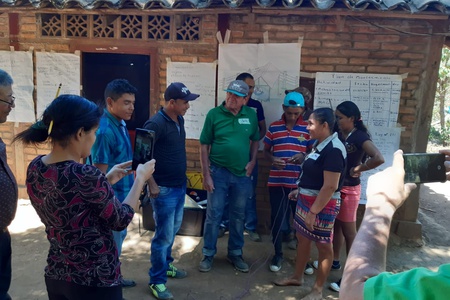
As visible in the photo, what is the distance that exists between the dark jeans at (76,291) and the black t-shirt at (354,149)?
269cm

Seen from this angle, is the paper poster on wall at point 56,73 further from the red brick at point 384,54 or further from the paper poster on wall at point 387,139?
the paper poster on wall at point 387,139

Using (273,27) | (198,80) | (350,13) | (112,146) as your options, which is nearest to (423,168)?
(112,146)

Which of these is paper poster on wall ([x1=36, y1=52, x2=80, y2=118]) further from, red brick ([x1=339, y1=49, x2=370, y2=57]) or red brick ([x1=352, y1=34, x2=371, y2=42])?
red brick ([x1=352, y1=34, x2=371, y2=42])

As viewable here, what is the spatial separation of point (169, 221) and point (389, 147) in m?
3.03

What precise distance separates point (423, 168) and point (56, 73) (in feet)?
18.0

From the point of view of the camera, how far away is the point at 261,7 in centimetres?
464

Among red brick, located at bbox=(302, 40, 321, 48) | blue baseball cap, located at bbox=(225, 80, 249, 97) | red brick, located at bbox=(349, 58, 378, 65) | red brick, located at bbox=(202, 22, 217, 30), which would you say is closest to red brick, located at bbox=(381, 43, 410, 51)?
red brick, located at bbox=(349, 58, 378, 65)

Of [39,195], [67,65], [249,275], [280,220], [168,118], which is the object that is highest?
[67,65]

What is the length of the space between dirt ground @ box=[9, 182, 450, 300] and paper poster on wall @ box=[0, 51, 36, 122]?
1.51m

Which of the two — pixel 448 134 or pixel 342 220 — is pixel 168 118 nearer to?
pixel 342 220

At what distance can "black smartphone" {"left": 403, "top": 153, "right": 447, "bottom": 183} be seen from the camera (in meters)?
1.69

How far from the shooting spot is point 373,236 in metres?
1.13

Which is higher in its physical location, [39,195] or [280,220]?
[39,195]

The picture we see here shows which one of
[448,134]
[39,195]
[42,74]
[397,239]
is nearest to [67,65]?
[42,74]
